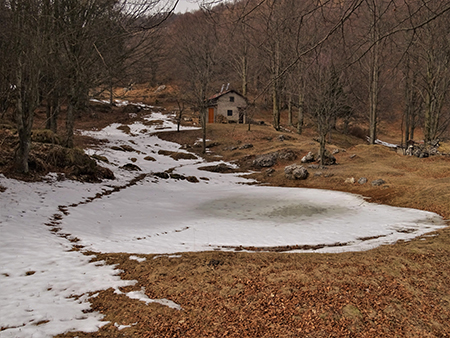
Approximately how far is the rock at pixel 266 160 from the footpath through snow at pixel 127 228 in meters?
6.36

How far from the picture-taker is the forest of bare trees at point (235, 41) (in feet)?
9.18

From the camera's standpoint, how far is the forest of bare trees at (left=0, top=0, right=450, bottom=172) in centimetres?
280

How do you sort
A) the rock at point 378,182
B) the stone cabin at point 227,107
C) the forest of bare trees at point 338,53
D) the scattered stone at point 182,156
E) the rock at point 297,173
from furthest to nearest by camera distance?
the stone cabin at point 227,107 → the scattered stone at point 182,156 → the rock at point 297,173 → the rock at point 378,182 → the forest of bare trees at point 338,53

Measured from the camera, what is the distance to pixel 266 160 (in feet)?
64.7

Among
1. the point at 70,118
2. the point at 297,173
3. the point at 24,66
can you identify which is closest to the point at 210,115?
the point at 297,173

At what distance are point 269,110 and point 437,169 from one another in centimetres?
3971

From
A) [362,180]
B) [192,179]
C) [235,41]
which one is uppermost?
[235,41]

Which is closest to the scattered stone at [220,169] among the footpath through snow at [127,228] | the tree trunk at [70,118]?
the footpath through snow at [127,228]

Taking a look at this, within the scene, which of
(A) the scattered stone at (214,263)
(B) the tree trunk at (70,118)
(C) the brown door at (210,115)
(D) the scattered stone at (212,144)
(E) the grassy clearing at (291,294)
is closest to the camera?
(E) the grassy clearing at (291,294)

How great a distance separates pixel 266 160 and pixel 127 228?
13801 millimetres

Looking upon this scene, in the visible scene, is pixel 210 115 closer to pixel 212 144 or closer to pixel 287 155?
pixel 212 144

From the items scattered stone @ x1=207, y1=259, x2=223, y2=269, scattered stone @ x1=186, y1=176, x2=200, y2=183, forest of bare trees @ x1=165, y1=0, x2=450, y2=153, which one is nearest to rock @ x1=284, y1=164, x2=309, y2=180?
forest of bare trees @ x1=165, y1=0, x2=450, y2=153

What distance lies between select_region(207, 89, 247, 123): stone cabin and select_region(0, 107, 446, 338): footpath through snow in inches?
1093

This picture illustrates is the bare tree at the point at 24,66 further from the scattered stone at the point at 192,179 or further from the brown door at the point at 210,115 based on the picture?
the brown door at the point at 210,115
